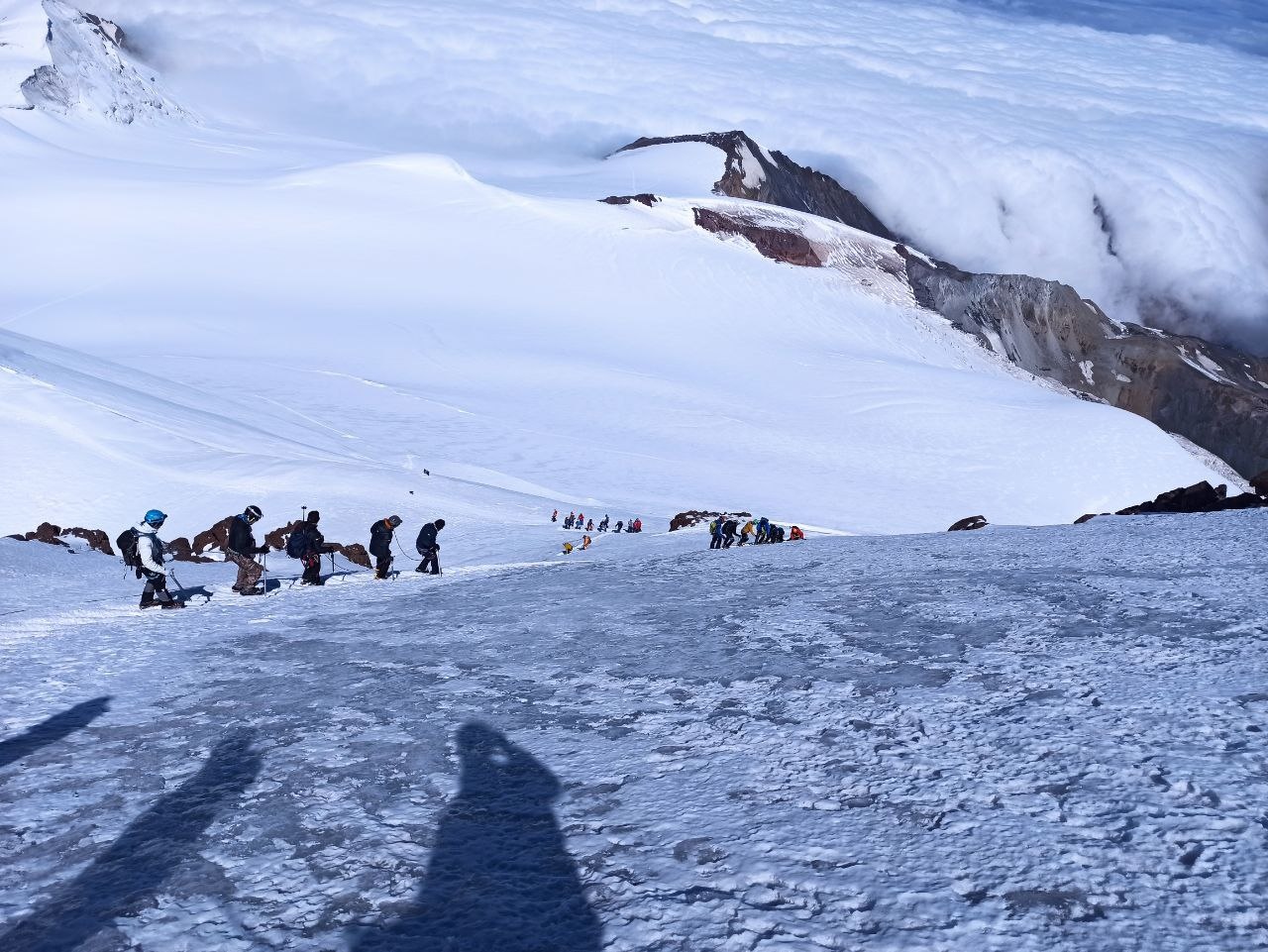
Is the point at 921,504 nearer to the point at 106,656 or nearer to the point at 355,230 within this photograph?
the point at 106,656

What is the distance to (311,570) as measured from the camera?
510 inches

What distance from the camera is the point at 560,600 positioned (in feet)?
34.2

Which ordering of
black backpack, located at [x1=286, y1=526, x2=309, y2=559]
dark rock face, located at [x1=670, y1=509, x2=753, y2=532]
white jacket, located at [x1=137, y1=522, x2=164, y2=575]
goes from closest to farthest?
white jacket, located at [x1=137, y1=522, x2=164, y2=575]
black backpack, located at [x1=286, y1=526, x2=309, y2=559]
dark rock face, located at [x1=670, y1=509, x2=753, y2=532]

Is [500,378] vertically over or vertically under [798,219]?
under

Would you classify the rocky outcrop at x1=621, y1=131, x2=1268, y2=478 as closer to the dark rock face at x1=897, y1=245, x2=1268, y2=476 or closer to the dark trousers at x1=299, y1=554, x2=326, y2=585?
the dark rock face at x1=897, y1=245, x2=1268, y2=476

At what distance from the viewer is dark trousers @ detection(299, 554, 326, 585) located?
506 inches

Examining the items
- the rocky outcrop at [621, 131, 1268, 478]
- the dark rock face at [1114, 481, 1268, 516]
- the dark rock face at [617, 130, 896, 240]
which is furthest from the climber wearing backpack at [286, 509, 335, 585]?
the dark rock face at [617, 130, 896, 240]

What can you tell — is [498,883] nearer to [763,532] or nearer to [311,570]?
[311,570]

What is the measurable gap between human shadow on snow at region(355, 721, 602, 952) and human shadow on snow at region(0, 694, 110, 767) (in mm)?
2348

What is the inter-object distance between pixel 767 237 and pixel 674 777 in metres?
71.2

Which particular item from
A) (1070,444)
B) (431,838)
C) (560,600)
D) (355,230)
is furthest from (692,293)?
(431,838)

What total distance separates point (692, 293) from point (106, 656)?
54.2 m

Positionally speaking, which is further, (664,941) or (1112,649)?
(1112,649)

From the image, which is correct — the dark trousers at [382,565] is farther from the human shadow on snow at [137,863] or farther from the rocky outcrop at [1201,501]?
the rocky outcrop at [1201,501]
